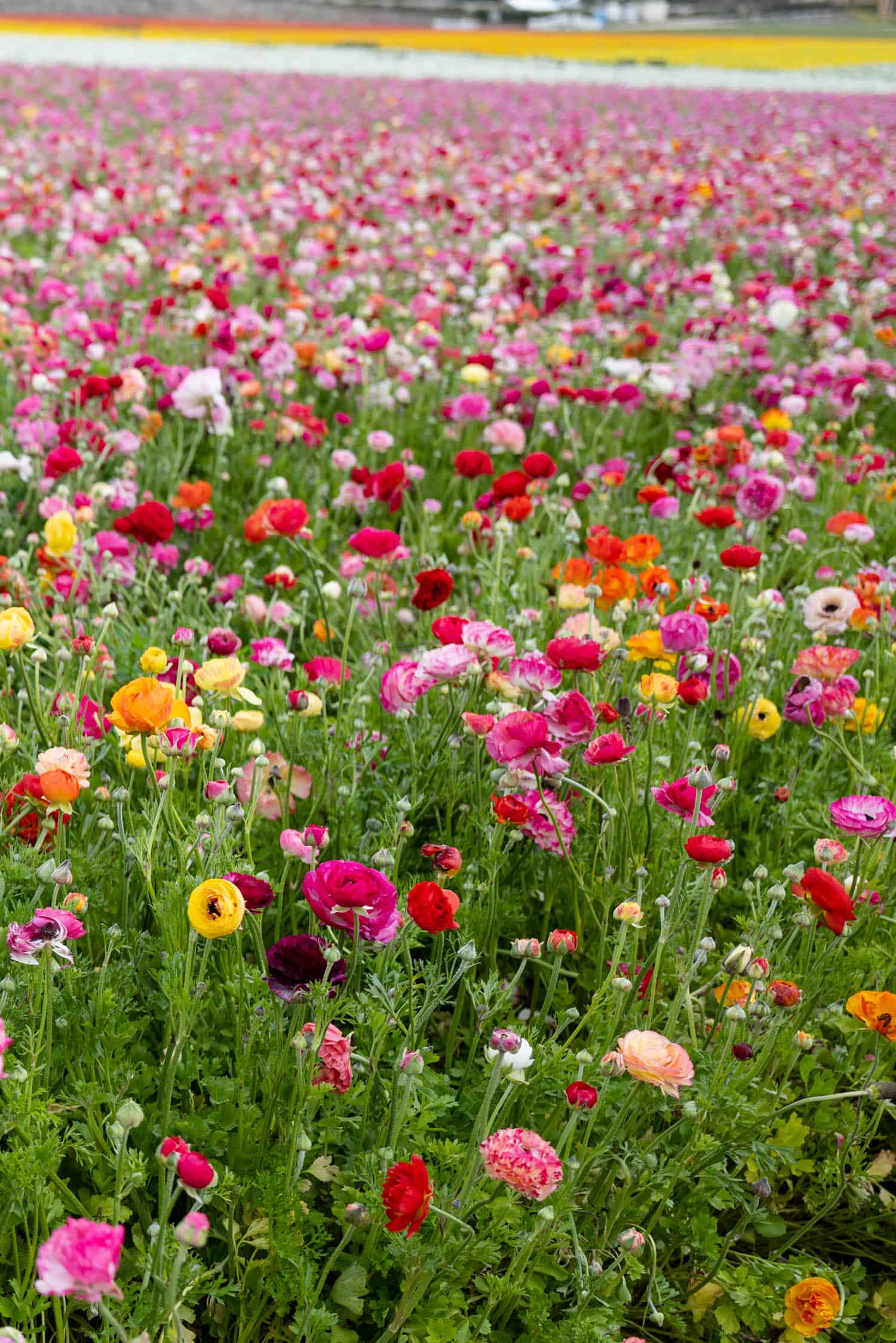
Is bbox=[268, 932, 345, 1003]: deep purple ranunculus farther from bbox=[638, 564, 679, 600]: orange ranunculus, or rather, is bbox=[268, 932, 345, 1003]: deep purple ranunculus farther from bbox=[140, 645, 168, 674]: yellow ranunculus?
bbox=[638, 564, 679, 600]: orange ranunculus

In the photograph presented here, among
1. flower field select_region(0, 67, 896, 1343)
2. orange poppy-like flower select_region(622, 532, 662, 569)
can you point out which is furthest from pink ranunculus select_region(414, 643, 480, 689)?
orange poppy-like flower select_region(622, 532, 662, 569)

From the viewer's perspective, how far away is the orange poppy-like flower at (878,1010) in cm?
150

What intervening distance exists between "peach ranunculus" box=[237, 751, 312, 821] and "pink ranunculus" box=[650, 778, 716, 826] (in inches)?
22.4

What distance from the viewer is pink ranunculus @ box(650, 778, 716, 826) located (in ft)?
5.21

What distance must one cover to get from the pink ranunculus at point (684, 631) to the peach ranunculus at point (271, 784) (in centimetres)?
67

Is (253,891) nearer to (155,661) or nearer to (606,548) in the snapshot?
(155,661)

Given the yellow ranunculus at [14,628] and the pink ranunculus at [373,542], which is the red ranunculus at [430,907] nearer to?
the yellow ranunculus at [14,628]

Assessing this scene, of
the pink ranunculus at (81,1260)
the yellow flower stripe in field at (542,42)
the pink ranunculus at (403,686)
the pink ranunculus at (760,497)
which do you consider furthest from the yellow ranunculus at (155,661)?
the yellow flower stripe in field at (542,42)

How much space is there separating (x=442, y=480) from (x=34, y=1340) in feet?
9.62

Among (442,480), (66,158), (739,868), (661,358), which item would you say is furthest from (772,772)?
(66,158)

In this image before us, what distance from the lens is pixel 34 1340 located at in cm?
125

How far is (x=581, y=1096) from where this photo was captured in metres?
1.29

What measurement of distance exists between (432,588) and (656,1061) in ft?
3.10

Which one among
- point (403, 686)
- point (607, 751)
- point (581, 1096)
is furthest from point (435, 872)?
point (581, 1096)
